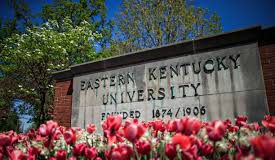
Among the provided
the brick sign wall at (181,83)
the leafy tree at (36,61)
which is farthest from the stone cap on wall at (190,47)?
the leafy tree at (36,61)

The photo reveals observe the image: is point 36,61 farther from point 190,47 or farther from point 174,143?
point 174,143

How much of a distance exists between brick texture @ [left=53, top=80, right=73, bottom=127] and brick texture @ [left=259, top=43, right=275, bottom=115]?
520cm

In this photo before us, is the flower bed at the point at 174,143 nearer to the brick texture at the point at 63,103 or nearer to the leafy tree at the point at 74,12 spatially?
the brick texture at the point at 63,103

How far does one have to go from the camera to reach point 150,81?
5414 mm

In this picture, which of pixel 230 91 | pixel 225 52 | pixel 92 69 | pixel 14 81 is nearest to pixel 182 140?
pixel 230 91

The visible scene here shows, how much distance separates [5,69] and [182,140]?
48.4ft

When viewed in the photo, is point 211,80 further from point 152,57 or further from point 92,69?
point 92,69

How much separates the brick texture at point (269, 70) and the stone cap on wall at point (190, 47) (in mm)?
152

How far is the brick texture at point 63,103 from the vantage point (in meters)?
6.65

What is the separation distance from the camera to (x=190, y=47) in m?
5.04

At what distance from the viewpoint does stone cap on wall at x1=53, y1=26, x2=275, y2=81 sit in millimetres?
4375

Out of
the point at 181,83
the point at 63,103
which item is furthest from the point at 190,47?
the point at 63,103

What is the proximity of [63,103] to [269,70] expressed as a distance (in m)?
5.61

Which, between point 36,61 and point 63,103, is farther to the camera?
point 36,61
